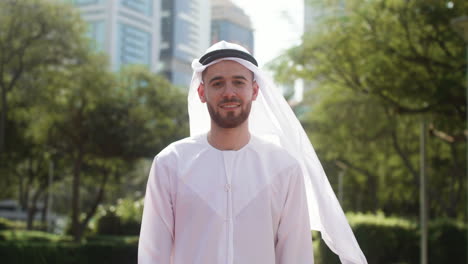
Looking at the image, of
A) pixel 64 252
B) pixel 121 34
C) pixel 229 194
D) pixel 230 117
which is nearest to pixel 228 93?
pixel 230 117

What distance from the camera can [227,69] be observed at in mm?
3465

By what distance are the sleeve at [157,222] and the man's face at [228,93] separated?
1.24 ft

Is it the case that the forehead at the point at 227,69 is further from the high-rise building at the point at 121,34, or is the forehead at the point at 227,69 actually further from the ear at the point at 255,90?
the high-rise building at the point at 121,34

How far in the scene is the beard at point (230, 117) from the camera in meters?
3.44

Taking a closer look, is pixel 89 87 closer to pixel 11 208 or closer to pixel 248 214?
pixel 248 214

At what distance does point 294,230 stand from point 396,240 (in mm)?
17917

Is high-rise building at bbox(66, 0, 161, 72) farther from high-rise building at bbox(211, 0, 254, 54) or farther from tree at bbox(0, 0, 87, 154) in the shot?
high-rise building at bbox(211, 0, 254, 54)

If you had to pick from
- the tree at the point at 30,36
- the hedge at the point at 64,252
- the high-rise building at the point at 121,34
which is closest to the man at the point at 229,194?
the hedge at the point at 64,252

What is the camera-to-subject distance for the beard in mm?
3443

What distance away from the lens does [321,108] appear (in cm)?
2659

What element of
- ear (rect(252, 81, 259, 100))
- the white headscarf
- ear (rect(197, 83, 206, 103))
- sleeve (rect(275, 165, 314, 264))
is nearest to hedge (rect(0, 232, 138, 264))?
the white headscarf

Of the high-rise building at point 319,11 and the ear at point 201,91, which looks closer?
the ear at point 201,91

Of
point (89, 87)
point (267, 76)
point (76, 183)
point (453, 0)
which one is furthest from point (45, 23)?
point (267, 76)

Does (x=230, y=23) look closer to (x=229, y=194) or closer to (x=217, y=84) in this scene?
(x=217, y=84)
